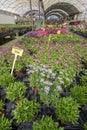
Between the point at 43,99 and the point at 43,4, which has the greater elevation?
the point at 43,4

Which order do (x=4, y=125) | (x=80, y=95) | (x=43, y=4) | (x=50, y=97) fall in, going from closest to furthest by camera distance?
(x=4, y=125)
(x=50, y=97)
(x=80, y=95)
(x=43, y=4)

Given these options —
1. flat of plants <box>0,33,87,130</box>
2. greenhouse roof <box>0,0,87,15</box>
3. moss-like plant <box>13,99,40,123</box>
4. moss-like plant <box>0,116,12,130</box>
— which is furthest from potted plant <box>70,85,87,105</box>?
greenhouse roof <box>0,0,87,15</box>

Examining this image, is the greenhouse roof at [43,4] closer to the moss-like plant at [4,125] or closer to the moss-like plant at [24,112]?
the moss-like plant at [24,112]

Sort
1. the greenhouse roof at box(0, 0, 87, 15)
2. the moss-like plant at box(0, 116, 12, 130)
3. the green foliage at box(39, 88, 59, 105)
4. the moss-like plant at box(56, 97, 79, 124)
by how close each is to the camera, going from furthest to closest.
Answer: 1. the greenhouse roof at box(0, 0, 87, 15)
2. the green foliage at box(39, 88, 59, 105)
3. the moss-like plant at box(56, 97, 79, 124)
4. the moss-like plant at box(0, 116, 12, 130)

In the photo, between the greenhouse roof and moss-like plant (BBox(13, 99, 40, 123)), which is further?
the greenhouse roof

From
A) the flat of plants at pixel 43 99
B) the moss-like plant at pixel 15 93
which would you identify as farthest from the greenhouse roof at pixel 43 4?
the moss-like plant at pixel 15 93

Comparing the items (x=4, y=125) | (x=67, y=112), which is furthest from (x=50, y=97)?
(x=4, y=125)

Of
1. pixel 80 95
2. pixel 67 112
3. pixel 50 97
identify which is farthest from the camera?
pixel 80 95

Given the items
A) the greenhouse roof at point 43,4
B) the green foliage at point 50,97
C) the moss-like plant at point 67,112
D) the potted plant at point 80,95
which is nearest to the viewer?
the moss-like plant at point 67,112

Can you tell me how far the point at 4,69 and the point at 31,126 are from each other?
54.3 inches

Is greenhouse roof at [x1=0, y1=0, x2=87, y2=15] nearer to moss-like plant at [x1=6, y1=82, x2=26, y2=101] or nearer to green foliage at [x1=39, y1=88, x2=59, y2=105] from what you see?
moss-like plant at [x1=6, y1=82, x2=26, y2=101]

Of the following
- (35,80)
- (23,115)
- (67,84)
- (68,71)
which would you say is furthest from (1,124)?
(68,71)

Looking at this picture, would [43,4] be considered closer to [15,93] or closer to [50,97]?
[15,93]

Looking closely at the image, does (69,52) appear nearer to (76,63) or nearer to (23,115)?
(76,63)
